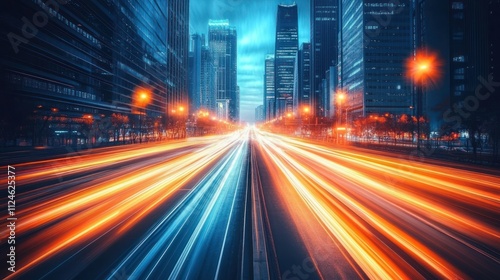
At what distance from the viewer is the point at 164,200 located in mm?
11781

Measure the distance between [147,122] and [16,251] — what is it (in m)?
80.6

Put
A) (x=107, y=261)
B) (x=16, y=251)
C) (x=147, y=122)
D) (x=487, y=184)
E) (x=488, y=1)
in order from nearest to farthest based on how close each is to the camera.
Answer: (x=107, y=261)
(x=16, y=251)
(x=487, y=184)
(x=147, y=122)
(x=488, y=1)

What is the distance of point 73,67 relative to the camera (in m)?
64.2

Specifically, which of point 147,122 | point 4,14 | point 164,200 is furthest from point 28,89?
point 164,200

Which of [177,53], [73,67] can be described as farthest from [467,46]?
[177,53]

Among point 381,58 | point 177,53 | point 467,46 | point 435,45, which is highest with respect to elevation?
point 177,53

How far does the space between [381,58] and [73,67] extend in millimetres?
132665

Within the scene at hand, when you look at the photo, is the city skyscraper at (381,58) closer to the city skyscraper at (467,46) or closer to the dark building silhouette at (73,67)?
the city skyscraper at (467,46)

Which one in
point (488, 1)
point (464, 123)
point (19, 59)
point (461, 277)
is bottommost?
point (461, 277)

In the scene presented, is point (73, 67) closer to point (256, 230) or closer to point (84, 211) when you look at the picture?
point (84, 211)

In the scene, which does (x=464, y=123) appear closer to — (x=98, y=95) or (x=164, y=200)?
(x=164, y=200)

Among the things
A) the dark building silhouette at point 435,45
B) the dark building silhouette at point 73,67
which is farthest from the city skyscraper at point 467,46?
the dark building silhouette at point 73,67

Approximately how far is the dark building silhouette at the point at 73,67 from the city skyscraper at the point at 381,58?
96140 mm

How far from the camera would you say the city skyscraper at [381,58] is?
5620 inches
